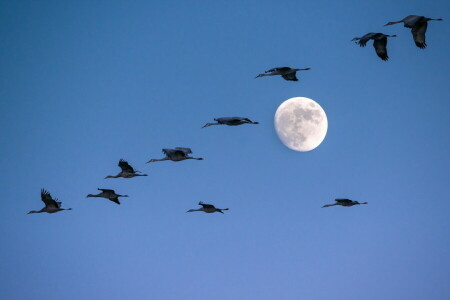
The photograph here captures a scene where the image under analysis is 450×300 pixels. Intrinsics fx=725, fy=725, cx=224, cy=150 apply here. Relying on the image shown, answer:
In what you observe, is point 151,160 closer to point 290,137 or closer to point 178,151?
point 178,151

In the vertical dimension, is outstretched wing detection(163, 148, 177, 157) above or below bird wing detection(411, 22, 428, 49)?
below

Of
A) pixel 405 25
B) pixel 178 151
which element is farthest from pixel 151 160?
pixel 405 25

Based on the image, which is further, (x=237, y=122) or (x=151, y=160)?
(x=151, y=160)

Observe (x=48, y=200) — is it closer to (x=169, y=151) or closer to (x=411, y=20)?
(x=169, y=151)

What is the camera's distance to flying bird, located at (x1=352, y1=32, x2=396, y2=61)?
3928 cm

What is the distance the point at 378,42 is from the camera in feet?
133

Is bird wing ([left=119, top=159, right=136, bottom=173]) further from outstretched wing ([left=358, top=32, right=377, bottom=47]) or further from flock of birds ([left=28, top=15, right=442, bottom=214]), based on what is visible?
outstretched wing ([left=358, top=32, right=377, bottom=47])

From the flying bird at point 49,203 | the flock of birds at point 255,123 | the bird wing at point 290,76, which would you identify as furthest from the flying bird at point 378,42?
the flying bird at point 49,203

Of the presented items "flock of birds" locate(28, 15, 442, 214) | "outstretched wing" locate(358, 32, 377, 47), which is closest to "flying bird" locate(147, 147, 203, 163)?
"flock of birds" locate(28, 15, 442, 214)

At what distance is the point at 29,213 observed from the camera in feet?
182

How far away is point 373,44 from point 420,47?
361 cm

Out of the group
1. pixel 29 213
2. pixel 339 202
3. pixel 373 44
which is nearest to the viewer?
pixel 373 44

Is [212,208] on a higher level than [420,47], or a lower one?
lower

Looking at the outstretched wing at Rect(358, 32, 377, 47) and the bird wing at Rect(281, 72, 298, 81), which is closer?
the outstretched wing at Rect(358, 32, 377, 47)
